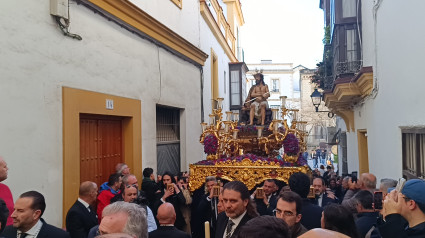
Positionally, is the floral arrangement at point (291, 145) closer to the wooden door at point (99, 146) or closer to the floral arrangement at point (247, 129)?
the floral arrangement at point (247, 129)

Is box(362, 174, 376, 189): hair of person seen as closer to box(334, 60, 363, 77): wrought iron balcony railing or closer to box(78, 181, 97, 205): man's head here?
box(78, 181, 97, 205): man's head

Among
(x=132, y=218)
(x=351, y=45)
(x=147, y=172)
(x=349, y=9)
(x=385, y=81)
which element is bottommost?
(x=147, y=172)

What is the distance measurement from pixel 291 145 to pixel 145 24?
397 cm

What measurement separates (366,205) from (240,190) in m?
1.30

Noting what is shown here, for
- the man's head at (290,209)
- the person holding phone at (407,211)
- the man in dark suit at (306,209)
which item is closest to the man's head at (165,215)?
the man's head at (290,209)

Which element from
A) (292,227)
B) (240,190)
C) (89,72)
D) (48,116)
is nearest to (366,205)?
(292,227)

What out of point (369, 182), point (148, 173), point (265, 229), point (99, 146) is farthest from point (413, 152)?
point (99, 146)

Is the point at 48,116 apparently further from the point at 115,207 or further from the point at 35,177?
the point at 115,207

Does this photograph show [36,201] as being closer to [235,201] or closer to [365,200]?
[235,201]

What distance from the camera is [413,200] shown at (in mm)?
2547

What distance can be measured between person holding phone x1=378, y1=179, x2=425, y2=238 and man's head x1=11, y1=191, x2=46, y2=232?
2.75m

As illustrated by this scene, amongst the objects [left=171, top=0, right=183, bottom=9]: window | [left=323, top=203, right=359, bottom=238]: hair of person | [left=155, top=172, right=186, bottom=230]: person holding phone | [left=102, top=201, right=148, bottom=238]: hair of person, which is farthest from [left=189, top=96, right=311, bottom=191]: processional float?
[left=102, top=201, right=148, bottom=238]: hair of person

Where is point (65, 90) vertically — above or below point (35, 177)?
above

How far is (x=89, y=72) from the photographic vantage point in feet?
20.1
